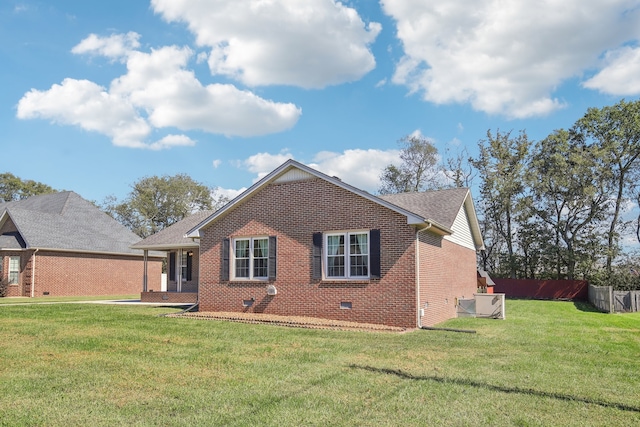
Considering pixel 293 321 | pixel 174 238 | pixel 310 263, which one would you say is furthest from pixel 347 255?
pixel 174 238

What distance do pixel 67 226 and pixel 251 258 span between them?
781 inches

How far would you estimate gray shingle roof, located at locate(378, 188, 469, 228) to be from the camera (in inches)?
701

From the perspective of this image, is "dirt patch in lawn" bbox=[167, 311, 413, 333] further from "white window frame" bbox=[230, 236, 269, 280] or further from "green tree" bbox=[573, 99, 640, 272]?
"green tree" bbox=[573, 99, 640, 272]

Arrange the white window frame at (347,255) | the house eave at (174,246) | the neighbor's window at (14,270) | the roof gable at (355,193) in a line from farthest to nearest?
the neighbor's window at (14,270) → the house eave at (174,246) → the white window frame at (347,255) → the roof gable at (355,193)

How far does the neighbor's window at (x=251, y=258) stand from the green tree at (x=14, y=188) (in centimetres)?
5175

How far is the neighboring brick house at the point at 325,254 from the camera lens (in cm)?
1432

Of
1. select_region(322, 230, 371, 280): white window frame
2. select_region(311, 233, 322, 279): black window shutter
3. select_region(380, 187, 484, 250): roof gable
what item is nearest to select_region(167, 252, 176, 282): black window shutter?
select_region(380, 187, 484, 250): roof gable

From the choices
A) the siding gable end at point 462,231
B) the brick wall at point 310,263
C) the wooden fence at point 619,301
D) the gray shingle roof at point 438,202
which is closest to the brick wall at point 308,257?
the brick wall at point 310,263

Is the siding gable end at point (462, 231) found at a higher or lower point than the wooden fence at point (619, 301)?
higher

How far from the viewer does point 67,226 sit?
3159cm

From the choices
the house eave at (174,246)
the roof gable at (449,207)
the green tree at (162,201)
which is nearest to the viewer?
the roof gable at (449,207)

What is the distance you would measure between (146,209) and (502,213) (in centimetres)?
3634

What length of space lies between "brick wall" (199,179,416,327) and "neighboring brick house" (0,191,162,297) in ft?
51.7

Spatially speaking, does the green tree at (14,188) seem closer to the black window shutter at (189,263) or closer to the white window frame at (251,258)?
the black window shutter at (189,263)
